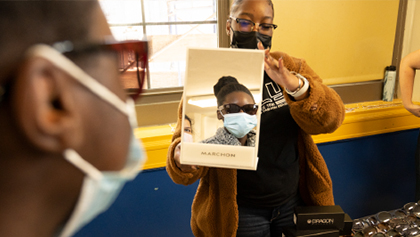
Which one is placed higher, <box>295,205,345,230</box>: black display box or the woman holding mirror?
the woman holding mirror

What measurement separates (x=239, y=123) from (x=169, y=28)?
1.09 meters

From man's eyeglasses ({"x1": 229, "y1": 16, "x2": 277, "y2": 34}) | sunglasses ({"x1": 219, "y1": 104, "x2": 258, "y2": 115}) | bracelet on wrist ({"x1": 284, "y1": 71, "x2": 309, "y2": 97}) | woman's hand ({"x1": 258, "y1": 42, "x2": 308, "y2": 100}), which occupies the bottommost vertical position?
sunglasses ({"x1": 219, "y1": 104, "x2": 258, "y2": 115})

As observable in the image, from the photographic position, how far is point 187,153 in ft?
3.02


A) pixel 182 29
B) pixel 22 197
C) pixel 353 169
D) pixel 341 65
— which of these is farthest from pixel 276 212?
pixel 341 65

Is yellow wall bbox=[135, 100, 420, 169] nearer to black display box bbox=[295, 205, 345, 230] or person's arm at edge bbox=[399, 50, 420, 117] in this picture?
person's arm at edge bbox=[399, 50, 420, 117]

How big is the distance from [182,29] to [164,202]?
42.5 inches

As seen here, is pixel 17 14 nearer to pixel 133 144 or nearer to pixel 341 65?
pixel 133 144

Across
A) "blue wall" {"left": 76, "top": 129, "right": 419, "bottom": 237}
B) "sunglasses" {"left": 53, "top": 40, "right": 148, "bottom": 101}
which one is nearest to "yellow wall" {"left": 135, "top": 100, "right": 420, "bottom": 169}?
"blue wall" {"left": 76, "top": 129, "right": 419, "bottom": 237}

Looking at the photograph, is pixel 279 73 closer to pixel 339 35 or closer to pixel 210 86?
pixel 210 86

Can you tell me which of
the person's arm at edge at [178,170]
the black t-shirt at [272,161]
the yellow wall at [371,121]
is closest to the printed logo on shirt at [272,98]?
the black t-shirt at [272,161]

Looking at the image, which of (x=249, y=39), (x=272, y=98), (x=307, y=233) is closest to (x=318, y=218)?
(x=307, y=233)

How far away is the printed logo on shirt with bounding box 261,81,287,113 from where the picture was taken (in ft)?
3.80

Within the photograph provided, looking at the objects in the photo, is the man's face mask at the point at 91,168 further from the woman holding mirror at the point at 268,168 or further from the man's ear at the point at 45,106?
the woman holding mirror at the point at 268,168

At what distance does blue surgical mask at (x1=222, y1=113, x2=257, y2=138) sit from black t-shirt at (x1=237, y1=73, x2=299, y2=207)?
0.20 metres
